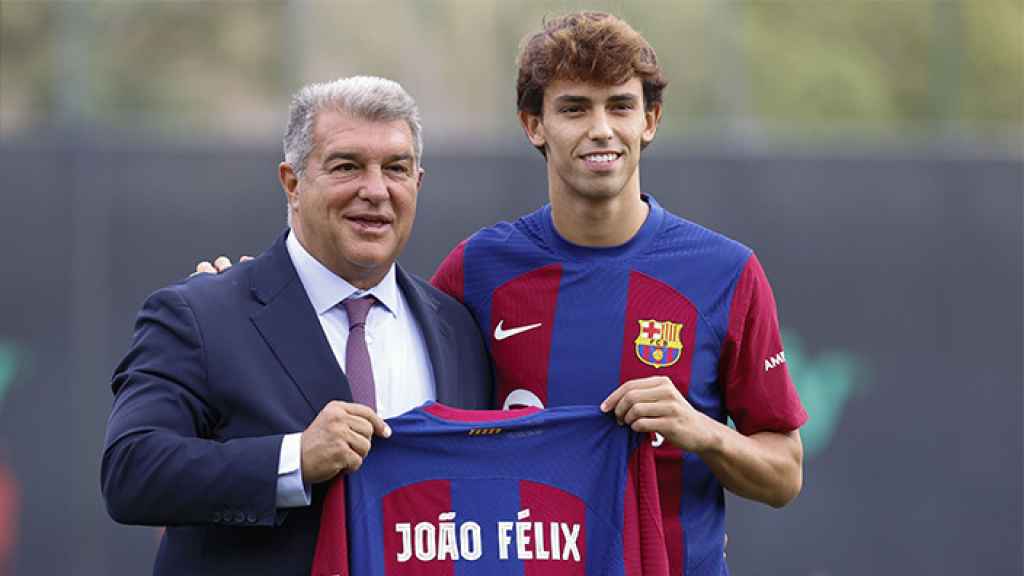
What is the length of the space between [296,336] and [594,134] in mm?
782

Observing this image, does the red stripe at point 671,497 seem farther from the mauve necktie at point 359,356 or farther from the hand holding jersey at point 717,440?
the mauve necktie at point 359,356

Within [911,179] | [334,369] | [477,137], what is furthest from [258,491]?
[911,179]

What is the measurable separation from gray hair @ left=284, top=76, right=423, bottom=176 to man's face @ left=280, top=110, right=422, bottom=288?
0.01 m

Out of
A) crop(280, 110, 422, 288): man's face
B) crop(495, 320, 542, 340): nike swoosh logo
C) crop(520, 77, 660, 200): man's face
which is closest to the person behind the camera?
crop(280, 110, 422, 288): man's face

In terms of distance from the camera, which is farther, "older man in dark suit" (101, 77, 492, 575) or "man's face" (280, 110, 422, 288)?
"man's face" (280, 110, 422, 288)

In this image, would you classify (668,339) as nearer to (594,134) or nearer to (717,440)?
(717,440)

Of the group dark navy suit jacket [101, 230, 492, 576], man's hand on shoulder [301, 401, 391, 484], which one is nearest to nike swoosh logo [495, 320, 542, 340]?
dark navy suit jacket [101, 230, 492, 576]

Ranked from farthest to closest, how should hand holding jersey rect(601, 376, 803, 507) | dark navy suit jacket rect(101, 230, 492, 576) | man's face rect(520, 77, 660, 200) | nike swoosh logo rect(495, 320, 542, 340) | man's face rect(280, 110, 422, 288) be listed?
nike swoosh logo rect(495, 320, 542, 340) < man's face rect(520, 77, 660, 200) < man's face rect(280, 110, 422, 288) < hand holding jersey rect(601, 376, 803, 507) < dark navy suit jacket rect(101, 230, 492, 576)

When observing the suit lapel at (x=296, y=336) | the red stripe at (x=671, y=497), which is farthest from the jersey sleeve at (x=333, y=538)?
the red stripe at (x=671, y=497)

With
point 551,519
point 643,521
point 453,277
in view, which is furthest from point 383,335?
point 643,521

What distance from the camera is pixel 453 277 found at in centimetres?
367

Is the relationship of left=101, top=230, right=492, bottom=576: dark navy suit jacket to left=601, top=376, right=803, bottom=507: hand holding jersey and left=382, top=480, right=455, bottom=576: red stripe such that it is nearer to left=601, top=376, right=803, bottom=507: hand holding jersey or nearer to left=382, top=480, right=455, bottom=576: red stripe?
left=382, top=480, right=455, bottom=576: red stripe

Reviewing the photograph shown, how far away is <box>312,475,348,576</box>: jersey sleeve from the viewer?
9.78ft

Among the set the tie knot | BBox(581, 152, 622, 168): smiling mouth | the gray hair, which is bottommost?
the tie knot
